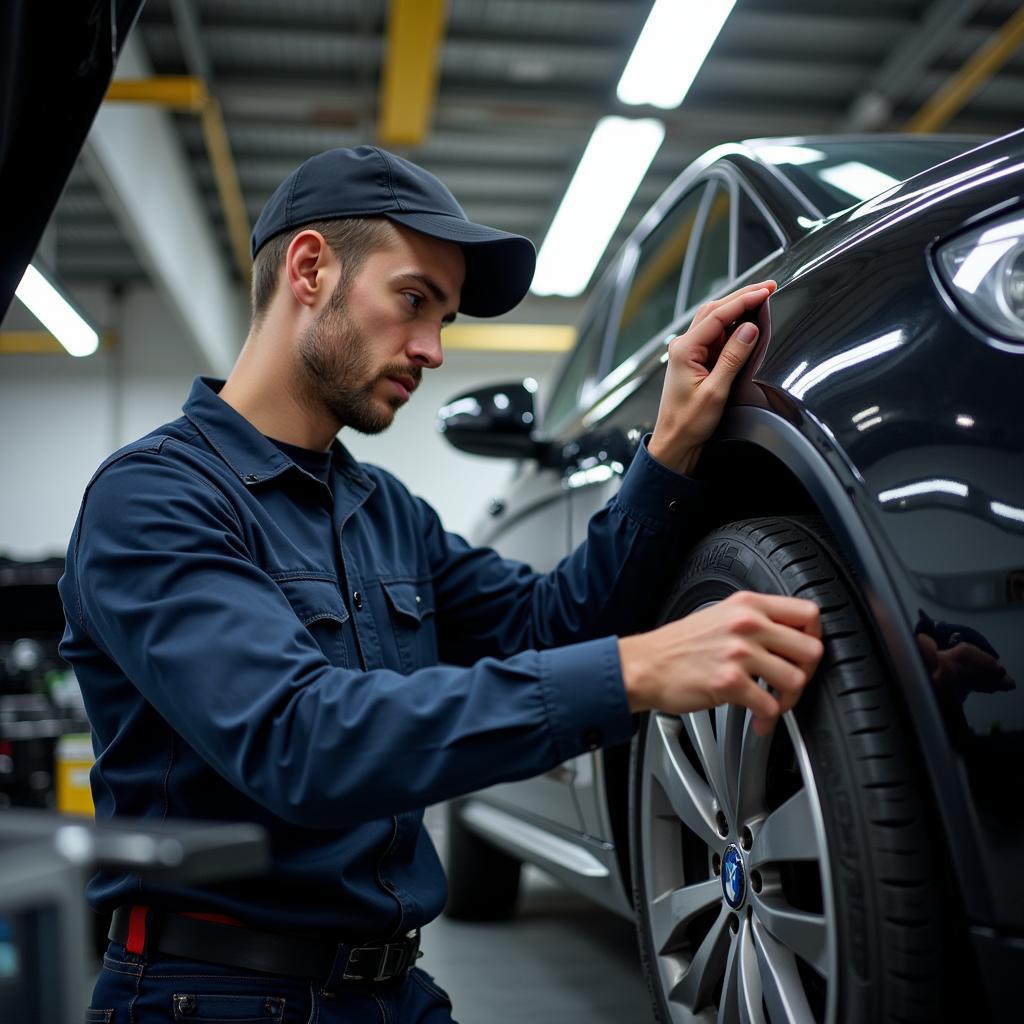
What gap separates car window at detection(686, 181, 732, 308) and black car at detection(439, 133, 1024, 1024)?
1.01 ft

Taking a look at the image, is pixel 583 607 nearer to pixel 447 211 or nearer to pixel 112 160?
pixel 447 211

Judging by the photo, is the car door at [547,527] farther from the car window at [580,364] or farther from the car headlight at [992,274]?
the car headlight at [992,274]

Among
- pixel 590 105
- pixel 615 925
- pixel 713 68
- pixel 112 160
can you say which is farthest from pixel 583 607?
pixel 713 68

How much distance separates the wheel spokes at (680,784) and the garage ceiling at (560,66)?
5.05 metres

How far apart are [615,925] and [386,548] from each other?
6.78 feet

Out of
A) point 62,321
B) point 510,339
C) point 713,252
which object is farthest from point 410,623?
point 510,339

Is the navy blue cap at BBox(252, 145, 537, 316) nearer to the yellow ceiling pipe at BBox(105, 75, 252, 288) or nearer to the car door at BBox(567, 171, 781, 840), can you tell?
the car door at BBox(567, 171, 781, 840)

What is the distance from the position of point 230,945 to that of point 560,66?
603cm

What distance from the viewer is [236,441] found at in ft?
4.69

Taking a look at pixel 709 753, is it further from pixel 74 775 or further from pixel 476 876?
pixel 74 775

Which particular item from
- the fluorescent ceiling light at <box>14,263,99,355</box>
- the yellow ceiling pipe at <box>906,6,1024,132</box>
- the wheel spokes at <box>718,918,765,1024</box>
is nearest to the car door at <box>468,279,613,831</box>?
the wheel spokes at <box>718,918,765,1024</box>

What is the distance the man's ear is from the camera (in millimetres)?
1457

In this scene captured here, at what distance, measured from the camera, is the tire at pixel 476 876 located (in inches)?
123

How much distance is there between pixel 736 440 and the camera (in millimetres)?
1251
